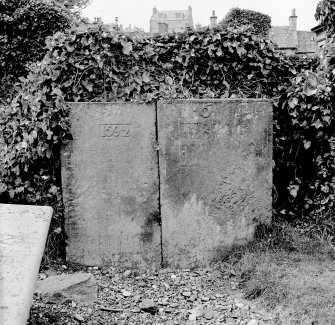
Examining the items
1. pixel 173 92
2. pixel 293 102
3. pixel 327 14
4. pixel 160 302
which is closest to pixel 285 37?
pixel 327 14

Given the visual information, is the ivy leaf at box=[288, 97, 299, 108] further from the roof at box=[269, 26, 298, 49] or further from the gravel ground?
the roof at box=[269, 26, 298, 49]

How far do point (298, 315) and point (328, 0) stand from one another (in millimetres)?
3545

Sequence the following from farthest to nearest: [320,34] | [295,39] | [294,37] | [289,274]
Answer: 1. [294,37]
2. [295,39]
3. [320,34]
4. [289,274]

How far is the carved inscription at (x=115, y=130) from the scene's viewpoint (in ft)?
12.6

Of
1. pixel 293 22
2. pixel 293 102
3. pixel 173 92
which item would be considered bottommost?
pixel 293 102

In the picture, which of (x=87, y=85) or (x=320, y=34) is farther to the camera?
(x=320, y=34)

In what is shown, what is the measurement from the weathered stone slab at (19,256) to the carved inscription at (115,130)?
1705 millimetres

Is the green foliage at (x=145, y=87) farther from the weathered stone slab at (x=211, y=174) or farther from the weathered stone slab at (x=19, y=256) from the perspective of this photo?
the weathered stone slab at (x=19, y=256)

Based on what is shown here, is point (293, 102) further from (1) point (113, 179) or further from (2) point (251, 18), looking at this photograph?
(2) point (251, 18)

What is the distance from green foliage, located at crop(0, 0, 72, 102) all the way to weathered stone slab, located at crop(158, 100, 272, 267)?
17.7 ft

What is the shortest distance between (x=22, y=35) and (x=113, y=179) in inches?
228

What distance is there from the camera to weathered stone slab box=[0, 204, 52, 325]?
4.77 ft

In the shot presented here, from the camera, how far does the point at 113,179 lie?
12.7 ft

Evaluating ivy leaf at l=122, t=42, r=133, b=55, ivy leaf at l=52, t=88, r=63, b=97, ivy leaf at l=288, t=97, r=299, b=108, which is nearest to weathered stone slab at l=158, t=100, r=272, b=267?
ivy leaf at l=288, t=97, r=299, b=108
